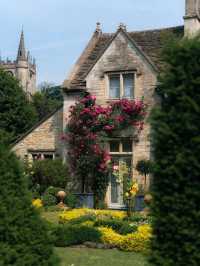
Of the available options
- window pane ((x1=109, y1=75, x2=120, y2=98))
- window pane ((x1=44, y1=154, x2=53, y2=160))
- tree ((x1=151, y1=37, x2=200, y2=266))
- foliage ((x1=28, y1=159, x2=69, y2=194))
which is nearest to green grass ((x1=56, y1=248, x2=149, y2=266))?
tree ((x1=151, y1=37, x2=200, y2=266))

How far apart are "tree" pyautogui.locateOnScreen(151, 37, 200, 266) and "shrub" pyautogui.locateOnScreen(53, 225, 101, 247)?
8761mm

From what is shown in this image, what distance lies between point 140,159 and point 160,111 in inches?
743

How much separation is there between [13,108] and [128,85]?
17762mm

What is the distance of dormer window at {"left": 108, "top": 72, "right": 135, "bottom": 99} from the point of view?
977 inches

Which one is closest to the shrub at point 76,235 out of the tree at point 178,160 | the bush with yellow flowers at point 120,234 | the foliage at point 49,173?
the bush with yellow flowers at point 120,234

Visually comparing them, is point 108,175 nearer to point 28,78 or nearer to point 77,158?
point 77,158

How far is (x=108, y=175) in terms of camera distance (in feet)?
80.9

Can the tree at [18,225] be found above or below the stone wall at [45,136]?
below

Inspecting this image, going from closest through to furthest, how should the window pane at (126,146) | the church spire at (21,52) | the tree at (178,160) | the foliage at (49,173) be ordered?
1. the tree at (178,160)
2. the window pane at (126,146)
3. the foliage at (49,173)
4. the church spire at (21,52)

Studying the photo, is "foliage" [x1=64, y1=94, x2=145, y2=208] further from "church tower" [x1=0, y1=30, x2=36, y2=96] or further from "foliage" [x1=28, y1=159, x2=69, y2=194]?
"church tower" [x1=0, y1=30, x2=36, y2=96]

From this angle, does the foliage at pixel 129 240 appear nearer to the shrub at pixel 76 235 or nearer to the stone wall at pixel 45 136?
the shrub at pixel 76 235

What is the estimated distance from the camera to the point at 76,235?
13.8 meters

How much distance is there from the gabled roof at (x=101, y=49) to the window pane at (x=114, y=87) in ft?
4.00

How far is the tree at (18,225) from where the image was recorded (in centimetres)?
564
